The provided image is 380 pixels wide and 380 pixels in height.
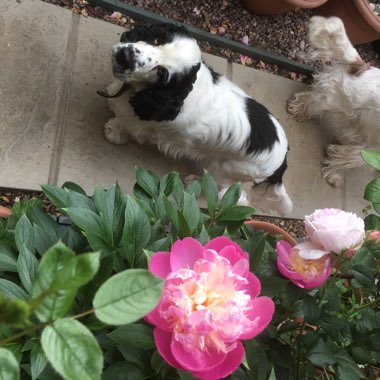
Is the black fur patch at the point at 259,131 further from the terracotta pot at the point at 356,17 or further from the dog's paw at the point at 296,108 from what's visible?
the terracotta pot at the point at 356,17

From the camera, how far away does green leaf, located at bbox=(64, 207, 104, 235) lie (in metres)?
1.02

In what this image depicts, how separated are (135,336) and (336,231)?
0.43 m

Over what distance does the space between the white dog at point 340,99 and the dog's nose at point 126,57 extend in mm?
1383

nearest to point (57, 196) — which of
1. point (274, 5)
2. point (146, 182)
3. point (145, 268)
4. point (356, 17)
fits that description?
point (146, 182)

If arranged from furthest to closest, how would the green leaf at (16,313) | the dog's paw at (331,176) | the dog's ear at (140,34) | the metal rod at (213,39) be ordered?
1. the dog's paw at (331,176)
2. the metal rod at (213,39)
3. the dog's ear at (140,34)
4. the green leaf at (16,313)

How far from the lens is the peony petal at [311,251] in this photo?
32.7 inches

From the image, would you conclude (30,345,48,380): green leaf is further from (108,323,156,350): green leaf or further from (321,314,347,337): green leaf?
(321,314,347,337): green leaf

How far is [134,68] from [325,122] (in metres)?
1.90

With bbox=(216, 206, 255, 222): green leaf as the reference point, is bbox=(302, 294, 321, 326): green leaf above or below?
above

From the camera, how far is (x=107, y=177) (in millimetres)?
2365

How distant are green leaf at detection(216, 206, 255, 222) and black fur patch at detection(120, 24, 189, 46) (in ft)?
2.96

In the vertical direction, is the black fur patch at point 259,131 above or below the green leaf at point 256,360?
below

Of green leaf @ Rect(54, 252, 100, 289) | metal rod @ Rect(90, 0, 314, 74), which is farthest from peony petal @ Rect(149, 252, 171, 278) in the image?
metal rod @ Rect(90, 0, 314, 74)

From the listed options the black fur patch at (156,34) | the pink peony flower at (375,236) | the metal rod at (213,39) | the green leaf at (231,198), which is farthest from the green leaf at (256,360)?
the metal rod at (213,39)
